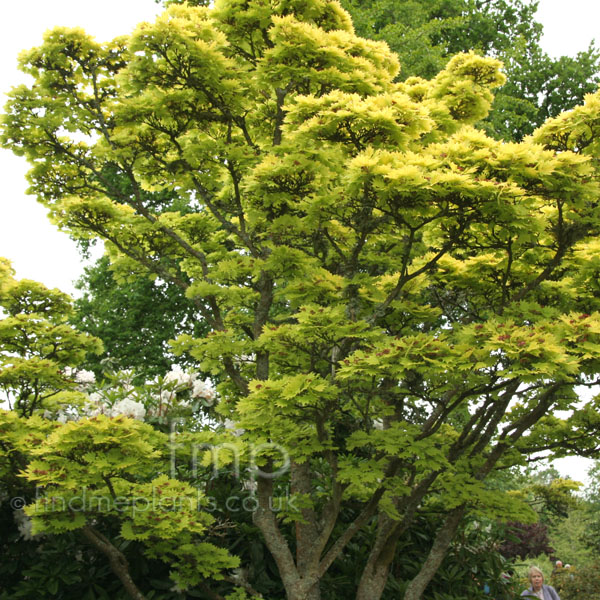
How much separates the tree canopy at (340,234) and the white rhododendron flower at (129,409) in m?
1.11

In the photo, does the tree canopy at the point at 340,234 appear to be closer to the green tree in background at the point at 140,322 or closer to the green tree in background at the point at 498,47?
the green tree in background at the point at 498,47

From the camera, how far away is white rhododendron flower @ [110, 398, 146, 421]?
24.9 ft

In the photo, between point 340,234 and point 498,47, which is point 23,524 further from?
point 498,47

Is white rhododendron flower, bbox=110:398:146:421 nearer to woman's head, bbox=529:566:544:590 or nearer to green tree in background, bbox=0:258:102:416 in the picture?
green tree in background, bbox=0:258:102:416

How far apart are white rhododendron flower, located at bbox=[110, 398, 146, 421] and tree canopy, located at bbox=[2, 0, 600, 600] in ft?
3.63

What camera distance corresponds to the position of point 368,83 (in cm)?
624

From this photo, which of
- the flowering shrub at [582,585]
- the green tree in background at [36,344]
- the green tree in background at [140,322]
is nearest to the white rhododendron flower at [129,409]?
the green tree in background at [36,344]

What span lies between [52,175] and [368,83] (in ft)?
14.6

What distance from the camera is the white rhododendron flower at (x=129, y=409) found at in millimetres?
7598

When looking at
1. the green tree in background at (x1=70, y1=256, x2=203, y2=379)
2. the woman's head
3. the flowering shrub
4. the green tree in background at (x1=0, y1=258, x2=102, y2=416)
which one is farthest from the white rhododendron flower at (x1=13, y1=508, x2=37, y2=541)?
the flowering shrub

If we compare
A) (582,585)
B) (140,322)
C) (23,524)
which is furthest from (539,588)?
(140,322)

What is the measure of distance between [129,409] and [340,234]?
3612 mm

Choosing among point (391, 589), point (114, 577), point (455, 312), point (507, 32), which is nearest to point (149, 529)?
point (114, 577)

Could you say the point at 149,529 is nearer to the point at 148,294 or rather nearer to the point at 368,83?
the point at 368,83
